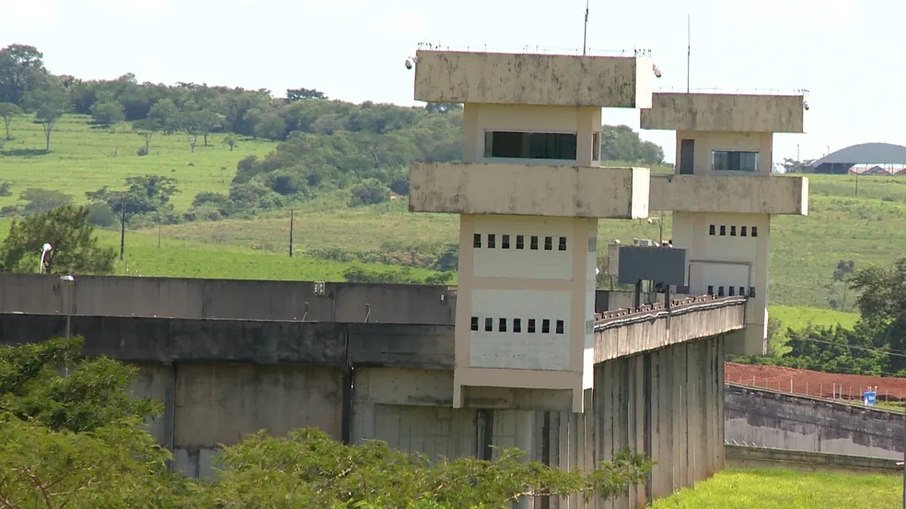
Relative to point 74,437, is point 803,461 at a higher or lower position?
lower

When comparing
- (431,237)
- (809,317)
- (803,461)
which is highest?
(431,237)

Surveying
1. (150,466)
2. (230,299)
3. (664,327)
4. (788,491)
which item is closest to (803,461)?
(788,491)

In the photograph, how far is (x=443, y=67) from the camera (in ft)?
148

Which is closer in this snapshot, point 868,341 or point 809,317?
point 868,341

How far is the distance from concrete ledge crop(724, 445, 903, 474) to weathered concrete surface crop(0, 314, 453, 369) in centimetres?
3667

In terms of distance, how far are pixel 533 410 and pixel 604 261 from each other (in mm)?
89057

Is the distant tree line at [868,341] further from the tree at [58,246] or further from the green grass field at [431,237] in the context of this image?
the tree at [58,246]

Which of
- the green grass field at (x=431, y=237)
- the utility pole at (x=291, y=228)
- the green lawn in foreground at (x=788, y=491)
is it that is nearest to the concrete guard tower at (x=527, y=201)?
the green lawn in foreground at (x=788, y=491)

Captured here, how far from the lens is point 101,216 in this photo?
180m

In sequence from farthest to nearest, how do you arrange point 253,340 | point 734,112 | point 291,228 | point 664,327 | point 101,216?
point 101,216
point 291,228
point 734,112
point 664,327
point 253,340

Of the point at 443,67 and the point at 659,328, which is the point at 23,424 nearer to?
the point at 443,67

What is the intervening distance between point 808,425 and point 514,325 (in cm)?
4755

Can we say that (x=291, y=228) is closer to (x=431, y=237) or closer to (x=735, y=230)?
(x=431, y=237)

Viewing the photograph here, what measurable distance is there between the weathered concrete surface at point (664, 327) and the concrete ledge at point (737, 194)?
304 cm
